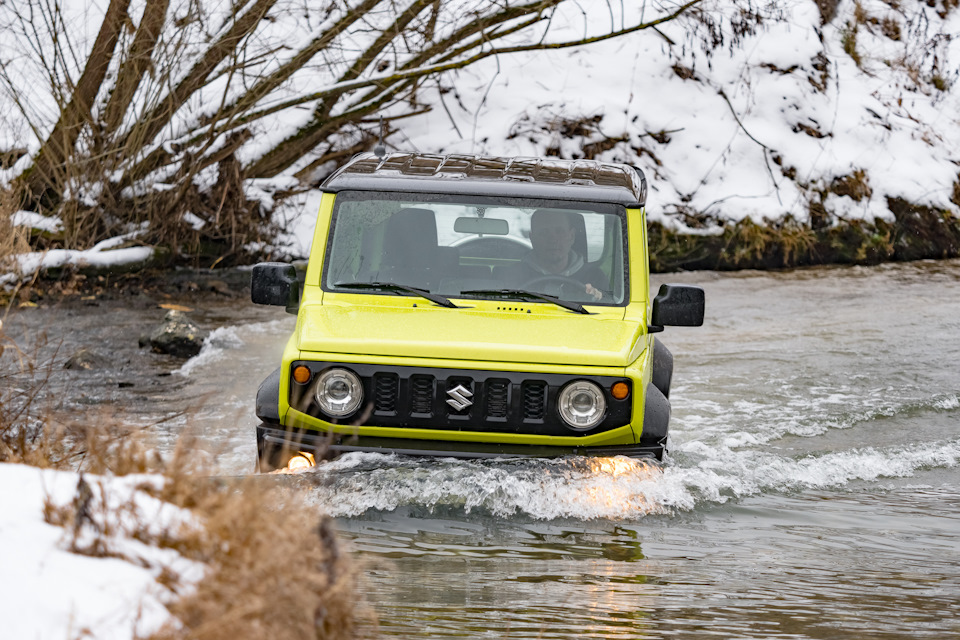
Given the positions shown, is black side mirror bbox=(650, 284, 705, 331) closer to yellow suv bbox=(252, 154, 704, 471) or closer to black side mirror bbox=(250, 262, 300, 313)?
yellow suv bbox=(252, 154, 704, 471)

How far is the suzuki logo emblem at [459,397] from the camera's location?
511cm

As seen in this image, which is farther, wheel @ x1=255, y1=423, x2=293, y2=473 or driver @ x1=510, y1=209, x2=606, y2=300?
driver @ x1=510, y1=209, x2=606, y2=300

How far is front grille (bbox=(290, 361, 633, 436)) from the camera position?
5.11 meters

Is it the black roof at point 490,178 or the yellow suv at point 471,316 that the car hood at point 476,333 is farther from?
the black roof at point 490,178

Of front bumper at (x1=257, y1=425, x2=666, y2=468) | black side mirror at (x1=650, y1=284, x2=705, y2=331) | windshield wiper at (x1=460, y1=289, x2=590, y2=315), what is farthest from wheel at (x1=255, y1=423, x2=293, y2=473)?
black side mirror at (x1=650, y1=284, x2=705, y2=331)

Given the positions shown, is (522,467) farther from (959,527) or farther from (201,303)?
(201,303)

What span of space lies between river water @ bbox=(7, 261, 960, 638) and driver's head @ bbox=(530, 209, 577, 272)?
122 centimetres

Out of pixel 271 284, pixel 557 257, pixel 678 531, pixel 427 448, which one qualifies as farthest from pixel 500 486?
pixel 271 284

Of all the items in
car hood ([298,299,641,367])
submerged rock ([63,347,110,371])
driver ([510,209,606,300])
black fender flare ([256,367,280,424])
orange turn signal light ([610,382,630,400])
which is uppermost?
driver ([510,209,606,300])

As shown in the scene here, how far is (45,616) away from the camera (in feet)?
9.55

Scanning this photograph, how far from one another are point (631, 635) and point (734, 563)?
1186 millimetres

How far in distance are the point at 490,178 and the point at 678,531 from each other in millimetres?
2090

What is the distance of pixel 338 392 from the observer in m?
5.15

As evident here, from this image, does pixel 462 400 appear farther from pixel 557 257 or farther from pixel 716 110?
pixel 716 110
